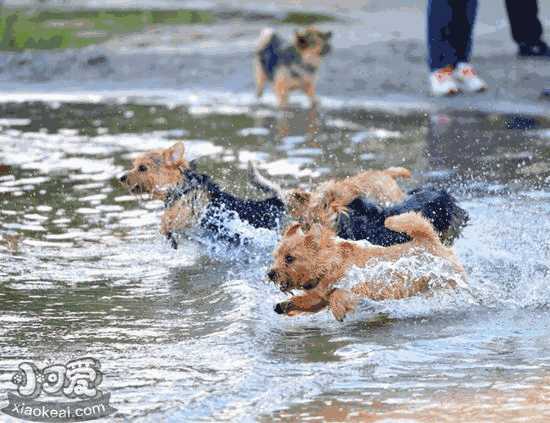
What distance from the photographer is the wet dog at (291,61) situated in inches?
527

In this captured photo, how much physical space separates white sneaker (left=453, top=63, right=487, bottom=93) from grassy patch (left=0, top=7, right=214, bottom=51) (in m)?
5.64

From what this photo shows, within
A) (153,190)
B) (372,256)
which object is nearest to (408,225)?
(372,256)

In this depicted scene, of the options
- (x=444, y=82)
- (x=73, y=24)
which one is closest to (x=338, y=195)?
(x=444, y=82)

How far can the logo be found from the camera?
5.18m

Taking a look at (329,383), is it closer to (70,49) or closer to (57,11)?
(70,49)

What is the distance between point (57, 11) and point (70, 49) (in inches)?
136

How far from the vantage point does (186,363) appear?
19.1ft

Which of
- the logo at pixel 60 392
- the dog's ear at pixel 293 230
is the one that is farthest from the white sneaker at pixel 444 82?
the logo at pixel 60 392

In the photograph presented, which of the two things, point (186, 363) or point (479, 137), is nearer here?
point (186, 363)

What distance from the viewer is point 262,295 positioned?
7.05 meters

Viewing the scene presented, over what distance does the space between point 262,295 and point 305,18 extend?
11.6 metres

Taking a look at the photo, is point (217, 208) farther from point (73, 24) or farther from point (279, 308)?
point (73, 24)

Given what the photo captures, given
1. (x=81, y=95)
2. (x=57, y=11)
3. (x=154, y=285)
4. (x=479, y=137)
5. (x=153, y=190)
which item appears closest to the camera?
(x=154, y=285)

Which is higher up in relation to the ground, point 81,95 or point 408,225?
point 408,225
